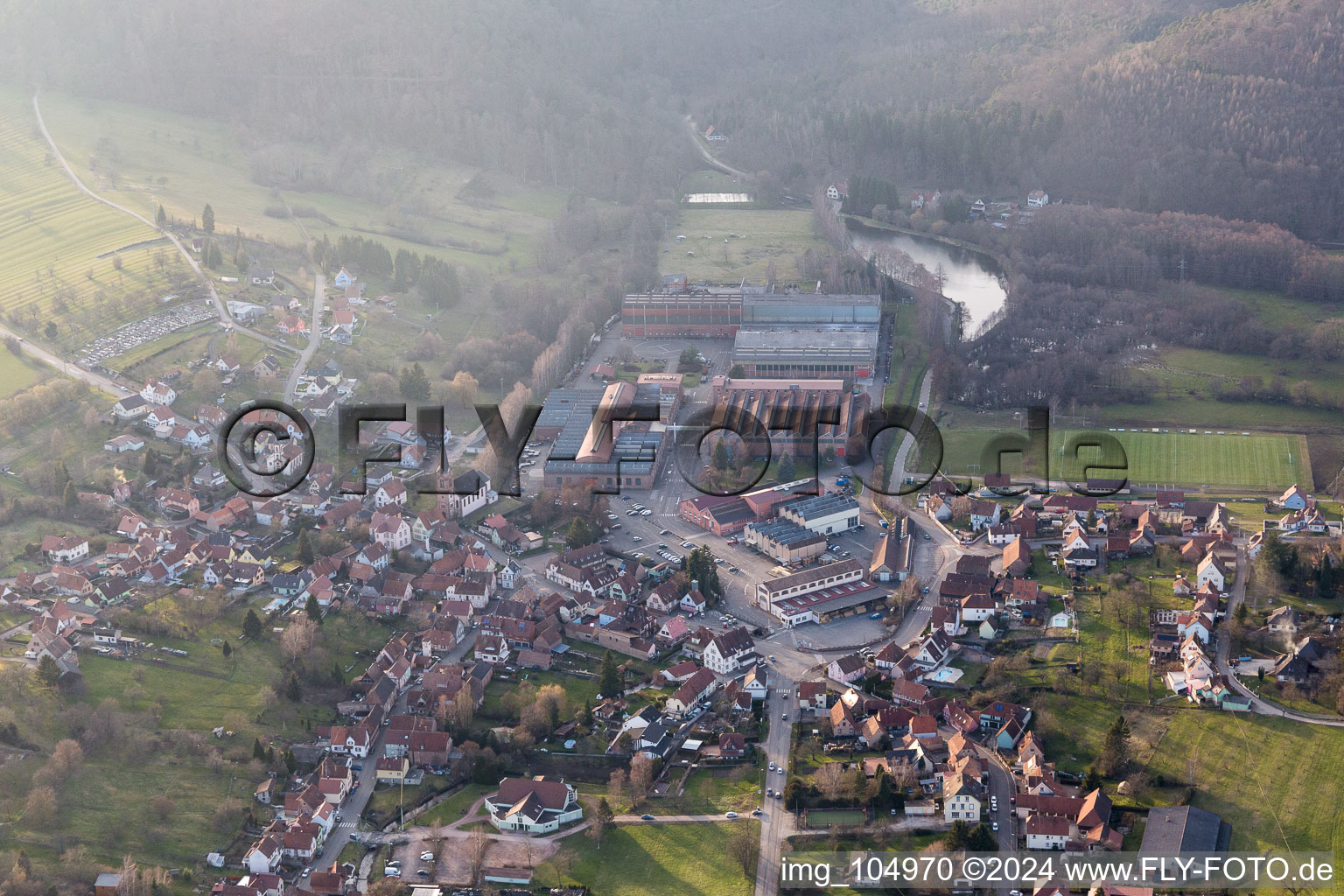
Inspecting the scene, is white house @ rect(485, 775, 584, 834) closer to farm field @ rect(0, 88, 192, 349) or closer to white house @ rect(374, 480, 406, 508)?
white house @ rect(374, 480, 406, 508)

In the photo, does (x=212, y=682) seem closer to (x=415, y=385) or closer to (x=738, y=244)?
(x=415, y=385)

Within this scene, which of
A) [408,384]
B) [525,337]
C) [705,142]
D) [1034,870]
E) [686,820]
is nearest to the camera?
[1034,870]

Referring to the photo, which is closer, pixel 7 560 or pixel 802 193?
pixel 7 560

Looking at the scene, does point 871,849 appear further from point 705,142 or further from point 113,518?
point 705,142

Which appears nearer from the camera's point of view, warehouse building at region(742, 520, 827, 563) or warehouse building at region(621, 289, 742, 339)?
warehouse building at region(742, 520, 827, 563)

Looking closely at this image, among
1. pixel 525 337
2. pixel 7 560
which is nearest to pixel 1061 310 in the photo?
pixel 525 337

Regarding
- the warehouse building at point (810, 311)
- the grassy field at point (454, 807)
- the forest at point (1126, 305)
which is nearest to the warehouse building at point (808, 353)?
the warehouse building at point (810, 311)

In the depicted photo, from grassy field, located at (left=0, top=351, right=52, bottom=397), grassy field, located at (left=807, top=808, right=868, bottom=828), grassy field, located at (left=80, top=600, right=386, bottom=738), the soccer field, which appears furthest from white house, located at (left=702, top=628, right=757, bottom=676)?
grassy field, located at (left=0, top=351, right=52, bottom=397)
